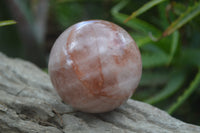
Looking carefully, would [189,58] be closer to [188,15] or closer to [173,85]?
[173,85]

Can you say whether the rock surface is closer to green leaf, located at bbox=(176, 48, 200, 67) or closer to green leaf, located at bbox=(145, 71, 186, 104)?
green leaf, located at bbox=(145, 71, 186, 104)

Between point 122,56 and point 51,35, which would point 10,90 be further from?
point 51,35

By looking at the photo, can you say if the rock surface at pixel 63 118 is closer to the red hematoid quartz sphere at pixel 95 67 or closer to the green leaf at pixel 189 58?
the red hematoid quartz sphere at pixel 95 67

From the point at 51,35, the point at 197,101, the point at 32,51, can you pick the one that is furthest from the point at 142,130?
the point at 51,35

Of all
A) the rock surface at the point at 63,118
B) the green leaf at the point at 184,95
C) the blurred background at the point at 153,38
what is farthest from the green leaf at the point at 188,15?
the rock surface at the point at 63,118

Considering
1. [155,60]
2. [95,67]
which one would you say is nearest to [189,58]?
[155,60]

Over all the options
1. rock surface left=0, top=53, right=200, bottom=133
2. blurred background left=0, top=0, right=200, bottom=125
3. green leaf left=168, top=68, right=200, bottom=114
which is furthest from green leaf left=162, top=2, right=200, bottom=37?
rock surface left=0, top=53, right=200, bottom=133
